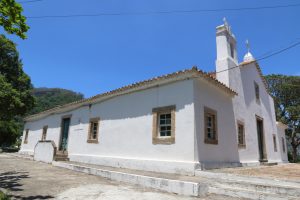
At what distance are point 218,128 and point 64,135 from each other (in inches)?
442

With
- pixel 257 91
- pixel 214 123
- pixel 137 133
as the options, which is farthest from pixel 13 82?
pixel 257 91

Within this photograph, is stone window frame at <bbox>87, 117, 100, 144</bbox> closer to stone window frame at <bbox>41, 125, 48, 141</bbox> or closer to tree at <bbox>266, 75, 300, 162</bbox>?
stone window frame at <bbox>41, 125, 48, 141</bbox>

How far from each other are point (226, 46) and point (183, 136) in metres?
6.51

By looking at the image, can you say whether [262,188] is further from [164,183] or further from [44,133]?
[44,133]

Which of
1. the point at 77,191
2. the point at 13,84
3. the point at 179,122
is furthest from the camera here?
the point at 13,84

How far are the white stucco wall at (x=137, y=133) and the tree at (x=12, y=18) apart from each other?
21.3ft

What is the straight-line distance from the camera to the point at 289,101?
3066 centimetres

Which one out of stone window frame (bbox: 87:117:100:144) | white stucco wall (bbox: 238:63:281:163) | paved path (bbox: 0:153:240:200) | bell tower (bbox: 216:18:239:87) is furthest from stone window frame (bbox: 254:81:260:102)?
paved path (bbox: 0:153:240:200)

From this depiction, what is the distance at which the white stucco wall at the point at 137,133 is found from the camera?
31.1ft

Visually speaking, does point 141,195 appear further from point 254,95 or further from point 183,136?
point 254,95

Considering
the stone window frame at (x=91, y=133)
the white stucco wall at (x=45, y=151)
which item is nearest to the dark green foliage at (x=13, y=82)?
the white stucco wall at (x=45, y=151)

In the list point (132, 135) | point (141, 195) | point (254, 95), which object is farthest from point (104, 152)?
point (254, 95)

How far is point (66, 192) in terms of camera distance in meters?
6.38

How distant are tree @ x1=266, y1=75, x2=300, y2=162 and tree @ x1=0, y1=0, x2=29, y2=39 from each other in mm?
31032
